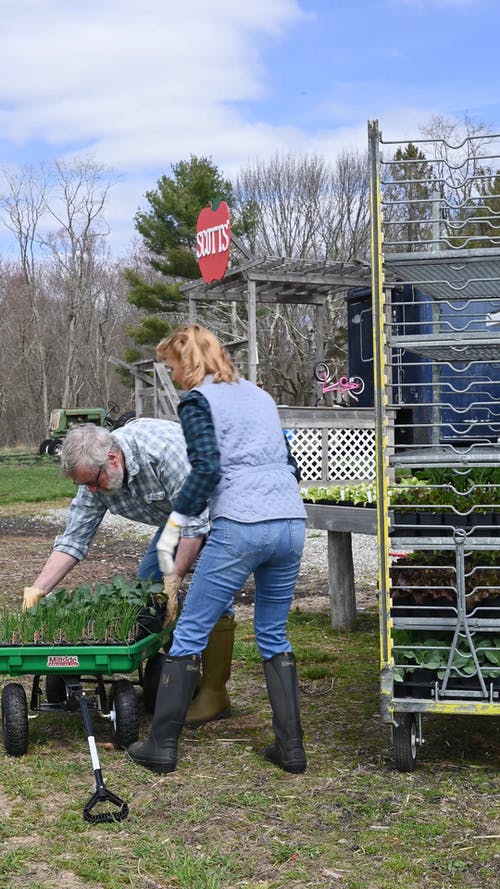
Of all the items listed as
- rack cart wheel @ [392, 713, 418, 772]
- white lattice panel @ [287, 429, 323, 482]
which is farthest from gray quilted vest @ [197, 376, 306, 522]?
white lattice panel @ [287, 429, 323, 482]

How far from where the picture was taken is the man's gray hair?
427 cm

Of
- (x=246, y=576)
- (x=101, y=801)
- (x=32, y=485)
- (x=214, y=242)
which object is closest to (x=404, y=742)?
(x=246, y=576)

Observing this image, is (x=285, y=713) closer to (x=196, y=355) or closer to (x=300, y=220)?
(x=196, y=355)

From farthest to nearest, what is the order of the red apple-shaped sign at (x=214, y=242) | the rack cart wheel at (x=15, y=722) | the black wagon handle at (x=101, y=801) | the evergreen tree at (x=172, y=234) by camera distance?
the evergreen tree at (x=172, y=234)
the red apple-shaped sign at (x=214, y=242)
the rack cart wheel at (x=15, y=722)
the black wagon handle at (x=101, y=801)

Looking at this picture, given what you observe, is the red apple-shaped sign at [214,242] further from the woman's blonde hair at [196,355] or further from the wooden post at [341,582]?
the woman's blonde hair at [196,355]

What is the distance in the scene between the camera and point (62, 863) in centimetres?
321

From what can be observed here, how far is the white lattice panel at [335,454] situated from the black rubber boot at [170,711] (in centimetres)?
1097

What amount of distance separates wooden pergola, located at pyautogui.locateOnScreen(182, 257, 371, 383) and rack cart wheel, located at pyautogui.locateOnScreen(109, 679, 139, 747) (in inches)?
526

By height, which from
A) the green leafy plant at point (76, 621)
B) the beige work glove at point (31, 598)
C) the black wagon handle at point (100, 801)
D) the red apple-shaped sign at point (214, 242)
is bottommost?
the black wagon handle at point (100, 801)

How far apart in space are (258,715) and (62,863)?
187 centimetres

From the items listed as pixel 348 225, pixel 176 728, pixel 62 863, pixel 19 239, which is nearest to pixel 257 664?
pixel 176 728

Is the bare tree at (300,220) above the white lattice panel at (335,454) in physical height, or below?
above

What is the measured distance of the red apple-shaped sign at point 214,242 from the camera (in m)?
19.5

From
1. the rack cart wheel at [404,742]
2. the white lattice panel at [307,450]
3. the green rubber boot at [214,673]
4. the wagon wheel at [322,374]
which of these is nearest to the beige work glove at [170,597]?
the green rubber boot at [214,673]
